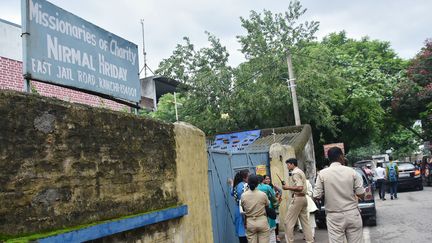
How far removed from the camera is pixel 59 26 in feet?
14.9

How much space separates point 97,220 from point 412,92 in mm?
26497

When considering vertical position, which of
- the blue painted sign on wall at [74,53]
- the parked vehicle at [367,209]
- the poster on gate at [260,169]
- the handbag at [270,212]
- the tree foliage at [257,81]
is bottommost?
the parked vehicle at [367,209]

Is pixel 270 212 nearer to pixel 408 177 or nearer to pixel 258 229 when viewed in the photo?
pixel 258 229

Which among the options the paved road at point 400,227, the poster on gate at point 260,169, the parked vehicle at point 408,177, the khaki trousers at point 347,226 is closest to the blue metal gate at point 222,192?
the poster on gate at point 260,169

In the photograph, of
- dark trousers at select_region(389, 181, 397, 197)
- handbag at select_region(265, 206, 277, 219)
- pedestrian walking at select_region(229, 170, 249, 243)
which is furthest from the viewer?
dark trousers at select_region(389, 181, 397, 197)

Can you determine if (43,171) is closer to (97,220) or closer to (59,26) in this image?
(97,220)

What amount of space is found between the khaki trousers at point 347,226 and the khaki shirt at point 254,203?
1.23 m

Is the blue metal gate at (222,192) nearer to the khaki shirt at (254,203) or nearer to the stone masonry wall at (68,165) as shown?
the khaki shirt at (254,203)

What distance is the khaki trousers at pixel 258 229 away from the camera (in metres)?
6.83

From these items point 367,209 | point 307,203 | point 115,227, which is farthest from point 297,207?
point 115,227

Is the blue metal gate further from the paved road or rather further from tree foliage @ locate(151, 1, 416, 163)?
tree foliage @ locate(151, 1, 416, 163)

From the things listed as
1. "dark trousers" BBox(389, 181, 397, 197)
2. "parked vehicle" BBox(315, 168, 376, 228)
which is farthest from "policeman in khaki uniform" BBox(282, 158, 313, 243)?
"dark trousers" BBox(389, 181, 397, 197)

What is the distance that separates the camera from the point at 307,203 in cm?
883

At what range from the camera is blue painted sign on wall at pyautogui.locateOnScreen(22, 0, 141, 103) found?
13.8 ft
